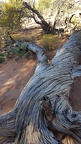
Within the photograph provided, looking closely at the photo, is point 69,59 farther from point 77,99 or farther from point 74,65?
point 77,99

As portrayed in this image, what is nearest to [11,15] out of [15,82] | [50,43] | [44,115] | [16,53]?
[16,53]

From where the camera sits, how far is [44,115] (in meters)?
4.60

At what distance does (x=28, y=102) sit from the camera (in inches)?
198

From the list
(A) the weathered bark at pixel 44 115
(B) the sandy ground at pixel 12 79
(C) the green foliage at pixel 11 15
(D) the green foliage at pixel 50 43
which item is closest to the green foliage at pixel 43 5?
(C) the green foliage at pixel 11 15

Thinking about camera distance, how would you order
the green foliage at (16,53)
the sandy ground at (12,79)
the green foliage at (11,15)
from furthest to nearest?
1. the green foliage at (11,15)
2. the green foliage at (16,53)
3. the sandy ground at (12,79)

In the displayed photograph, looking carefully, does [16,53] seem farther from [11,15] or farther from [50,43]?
[11,15]

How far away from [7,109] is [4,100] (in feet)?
2.00

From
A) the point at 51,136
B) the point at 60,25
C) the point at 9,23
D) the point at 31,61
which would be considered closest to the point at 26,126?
the point at 51,136

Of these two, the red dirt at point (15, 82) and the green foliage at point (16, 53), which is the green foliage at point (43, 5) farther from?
the red dirt at point (15, 82)

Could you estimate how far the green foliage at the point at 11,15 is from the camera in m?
11.4

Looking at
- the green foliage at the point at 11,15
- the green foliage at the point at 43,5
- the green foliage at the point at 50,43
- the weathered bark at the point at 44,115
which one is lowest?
the weathered bark at the point at 44,115

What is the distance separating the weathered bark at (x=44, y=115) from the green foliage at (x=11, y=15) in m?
6.09

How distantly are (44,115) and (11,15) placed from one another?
7.83 m

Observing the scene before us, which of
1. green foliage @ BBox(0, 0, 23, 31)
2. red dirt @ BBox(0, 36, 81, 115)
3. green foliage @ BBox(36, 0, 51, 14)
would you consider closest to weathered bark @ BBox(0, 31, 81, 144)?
red dirt @ BBox(0, 36, 81, 115)
